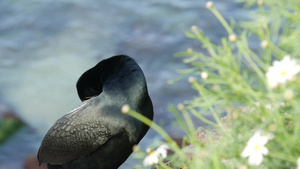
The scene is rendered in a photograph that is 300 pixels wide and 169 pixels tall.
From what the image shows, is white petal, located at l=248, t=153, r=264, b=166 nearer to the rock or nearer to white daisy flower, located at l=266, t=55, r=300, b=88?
white daisy flower, located at l=266, t=55, r=300, b=88

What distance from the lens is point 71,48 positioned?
7039 mm

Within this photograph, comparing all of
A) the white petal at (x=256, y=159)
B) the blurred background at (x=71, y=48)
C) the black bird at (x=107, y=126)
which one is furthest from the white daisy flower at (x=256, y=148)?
the blurred background at (x=71, y=48)

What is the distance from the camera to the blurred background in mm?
6039

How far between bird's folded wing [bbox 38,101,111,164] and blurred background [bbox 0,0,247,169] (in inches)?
77.8

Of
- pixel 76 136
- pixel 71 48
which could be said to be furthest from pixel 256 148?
pixel 71 48

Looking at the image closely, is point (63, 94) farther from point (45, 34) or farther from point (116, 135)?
point (116, 135)

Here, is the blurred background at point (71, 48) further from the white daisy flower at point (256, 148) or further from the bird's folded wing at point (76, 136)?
the white daisy flower at point (256, 148)

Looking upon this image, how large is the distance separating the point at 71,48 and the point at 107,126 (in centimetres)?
377

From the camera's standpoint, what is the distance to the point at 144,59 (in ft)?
22.0

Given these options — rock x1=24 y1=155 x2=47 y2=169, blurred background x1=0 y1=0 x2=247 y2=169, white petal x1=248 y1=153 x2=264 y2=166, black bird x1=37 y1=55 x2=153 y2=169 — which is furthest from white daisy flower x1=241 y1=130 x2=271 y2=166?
rock x1=24 y1=155 x2=47 y2=169

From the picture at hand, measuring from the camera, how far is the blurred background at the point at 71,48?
6.04 m

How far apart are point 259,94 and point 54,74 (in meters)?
5.37

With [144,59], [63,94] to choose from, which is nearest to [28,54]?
[63,94]

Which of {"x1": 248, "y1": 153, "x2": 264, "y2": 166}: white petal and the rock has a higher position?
{"x1": 248, "y1": 153, "x2": 264, "y2": 166}: white petal
